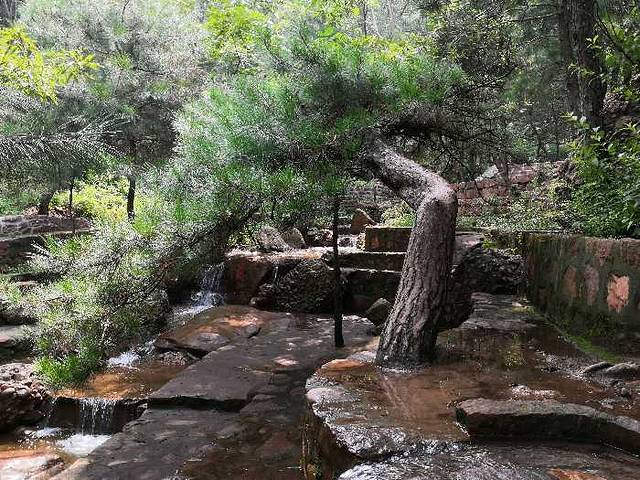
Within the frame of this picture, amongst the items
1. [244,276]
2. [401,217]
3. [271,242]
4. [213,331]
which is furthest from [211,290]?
[401,217]

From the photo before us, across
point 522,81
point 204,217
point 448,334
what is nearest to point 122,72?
point 204,217

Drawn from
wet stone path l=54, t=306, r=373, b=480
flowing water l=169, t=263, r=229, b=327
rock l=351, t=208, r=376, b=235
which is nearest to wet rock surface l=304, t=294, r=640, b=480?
wet stone path l=54, t=306, r=373, b=480

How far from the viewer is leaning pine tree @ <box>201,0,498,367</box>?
10.9ft

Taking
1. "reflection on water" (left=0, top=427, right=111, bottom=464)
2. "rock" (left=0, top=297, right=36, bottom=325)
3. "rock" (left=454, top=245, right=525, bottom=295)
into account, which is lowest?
"reflection on water" (left=0, top=427, right=111, bottom=464)

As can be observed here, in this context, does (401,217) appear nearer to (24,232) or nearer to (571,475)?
(571,475)

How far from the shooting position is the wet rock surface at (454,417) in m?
1.93

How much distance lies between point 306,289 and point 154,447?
452cm

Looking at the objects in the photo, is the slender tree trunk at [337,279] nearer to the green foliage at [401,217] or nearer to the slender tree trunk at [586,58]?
the slender tree trunk at [586,58]

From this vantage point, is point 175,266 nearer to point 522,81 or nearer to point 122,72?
point 122,72

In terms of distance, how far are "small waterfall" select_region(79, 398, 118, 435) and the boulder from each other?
49 cm

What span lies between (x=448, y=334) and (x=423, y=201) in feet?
3.79

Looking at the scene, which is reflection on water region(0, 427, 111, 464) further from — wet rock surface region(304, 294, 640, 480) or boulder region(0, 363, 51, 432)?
wet rock surface region(304, 294, 640, 480)

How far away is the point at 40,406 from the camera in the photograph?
5020 mm

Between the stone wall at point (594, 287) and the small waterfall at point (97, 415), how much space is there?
417 cm
